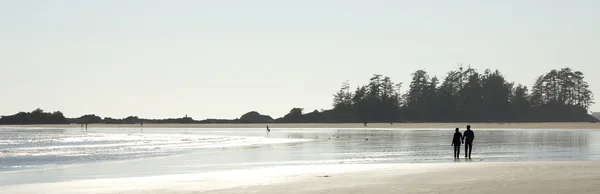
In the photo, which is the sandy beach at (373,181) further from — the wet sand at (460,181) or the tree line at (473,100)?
the tree line at (473,100)

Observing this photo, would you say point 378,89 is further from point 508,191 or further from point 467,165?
point 508,191

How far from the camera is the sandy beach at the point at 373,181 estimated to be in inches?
667

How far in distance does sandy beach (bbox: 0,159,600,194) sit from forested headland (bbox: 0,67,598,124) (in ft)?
388

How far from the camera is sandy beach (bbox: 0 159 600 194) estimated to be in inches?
667

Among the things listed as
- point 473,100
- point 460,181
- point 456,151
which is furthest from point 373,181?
point 473,100

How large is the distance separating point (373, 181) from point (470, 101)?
126 meters

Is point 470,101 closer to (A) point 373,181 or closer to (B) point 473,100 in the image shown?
(B) point 473,100

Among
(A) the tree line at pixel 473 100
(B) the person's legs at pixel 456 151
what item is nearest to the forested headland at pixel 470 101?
(A) the tree line at pixel 473 100

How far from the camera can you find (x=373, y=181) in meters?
19.5

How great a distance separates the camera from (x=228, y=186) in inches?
752

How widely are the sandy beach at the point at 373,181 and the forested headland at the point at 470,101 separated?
388 ft

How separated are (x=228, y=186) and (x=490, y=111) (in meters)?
127

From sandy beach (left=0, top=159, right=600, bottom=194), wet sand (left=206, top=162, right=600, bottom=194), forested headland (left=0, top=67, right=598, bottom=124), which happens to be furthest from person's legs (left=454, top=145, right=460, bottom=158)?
forested headland (left=0, top=67, right=598, bottom=124)

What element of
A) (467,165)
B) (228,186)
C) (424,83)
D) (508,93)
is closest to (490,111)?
(508,93)
